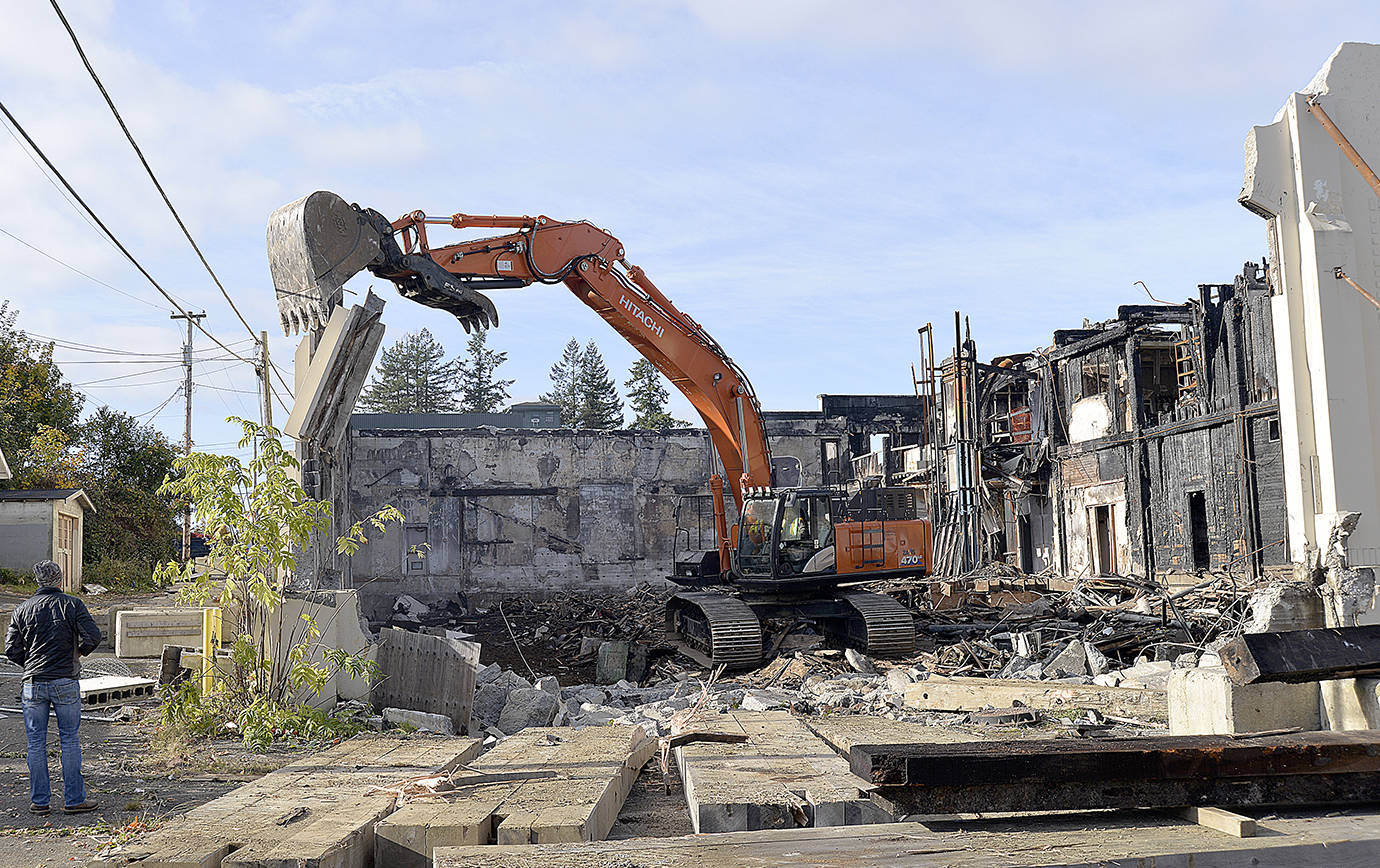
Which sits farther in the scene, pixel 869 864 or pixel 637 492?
pixel 637 492

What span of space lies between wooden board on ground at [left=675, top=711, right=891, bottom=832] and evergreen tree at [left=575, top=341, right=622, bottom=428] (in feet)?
264

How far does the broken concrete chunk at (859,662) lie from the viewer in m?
15.5

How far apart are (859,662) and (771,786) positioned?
12.1m

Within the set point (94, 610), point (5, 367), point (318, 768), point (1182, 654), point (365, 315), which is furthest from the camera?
point (5, 367)

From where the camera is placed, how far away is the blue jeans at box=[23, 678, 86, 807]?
6727 millimetres

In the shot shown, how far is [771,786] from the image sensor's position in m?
3.93

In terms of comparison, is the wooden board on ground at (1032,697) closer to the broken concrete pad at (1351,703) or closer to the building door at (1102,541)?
the broken concrete pad at (1351,703)

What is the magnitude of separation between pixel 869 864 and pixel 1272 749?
4.23ft

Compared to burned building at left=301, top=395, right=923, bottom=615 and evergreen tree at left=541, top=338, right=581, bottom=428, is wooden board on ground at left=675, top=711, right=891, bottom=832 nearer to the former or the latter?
burned building at left=301, top=395, right=923, bottom=615

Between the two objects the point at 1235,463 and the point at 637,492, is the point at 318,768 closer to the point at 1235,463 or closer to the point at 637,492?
the point at 1235,463

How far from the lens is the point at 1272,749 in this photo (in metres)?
3.13

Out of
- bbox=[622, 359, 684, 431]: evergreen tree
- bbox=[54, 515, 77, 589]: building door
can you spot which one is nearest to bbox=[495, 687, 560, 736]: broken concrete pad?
bbox=[54, 515, 77, 589]: building door

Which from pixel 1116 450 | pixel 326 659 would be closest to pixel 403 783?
pixel 326 659

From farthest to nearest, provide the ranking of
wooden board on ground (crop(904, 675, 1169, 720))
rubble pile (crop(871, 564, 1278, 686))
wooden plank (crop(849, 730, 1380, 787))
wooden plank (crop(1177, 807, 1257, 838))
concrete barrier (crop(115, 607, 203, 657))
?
rubble pile (crop(871, 564, 1278, 686)) < concrete barrier (crop(115, 607, 203, 657)) < wooden board on ground (crop(904, 675, 1169, 720)) < wooden plank (crop(849, 730, 1380, 787)) < wooden plank (crop(1177, 807, 1257, 838))
